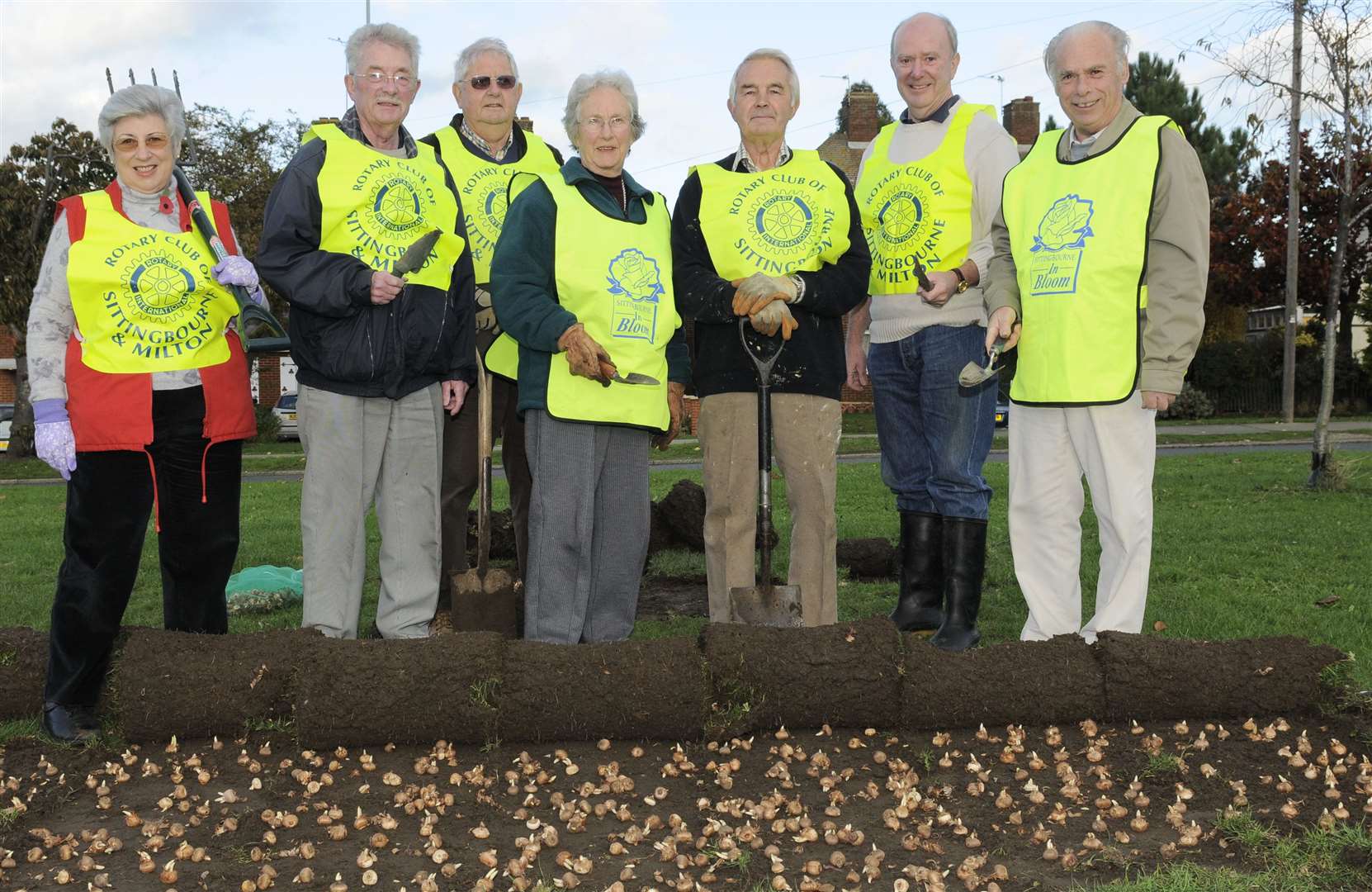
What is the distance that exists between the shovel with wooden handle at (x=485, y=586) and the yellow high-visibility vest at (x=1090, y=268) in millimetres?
2137

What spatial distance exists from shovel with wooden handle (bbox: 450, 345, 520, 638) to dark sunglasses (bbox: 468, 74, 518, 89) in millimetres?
1145

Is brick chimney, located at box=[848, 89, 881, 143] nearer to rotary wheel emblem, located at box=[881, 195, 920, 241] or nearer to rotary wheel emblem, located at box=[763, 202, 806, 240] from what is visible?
rotary wheel emblem, located at box=[881, 195, 920, 241]

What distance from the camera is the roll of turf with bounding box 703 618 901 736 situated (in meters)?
4.07

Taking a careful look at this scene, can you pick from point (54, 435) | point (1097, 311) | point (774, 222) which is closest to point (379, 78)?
point (774, 222)

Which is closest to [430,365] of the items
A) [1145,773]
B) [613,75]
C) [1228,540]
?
[613,75]

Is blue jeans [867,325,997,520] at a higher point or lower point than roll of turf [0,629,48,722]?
higher

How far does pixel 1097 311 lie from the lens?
4.49 metres

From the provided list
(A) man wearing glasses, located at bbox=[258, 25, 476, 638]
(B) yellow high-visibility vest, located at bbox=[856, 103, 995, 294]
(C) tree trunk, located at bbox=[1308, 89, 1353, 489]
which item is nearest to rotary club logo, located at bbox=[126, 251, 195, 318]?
(A) man wearing glasses, located at bbox=[258, 25, 476, 638]

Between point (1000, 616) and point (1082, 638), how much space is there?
161cm

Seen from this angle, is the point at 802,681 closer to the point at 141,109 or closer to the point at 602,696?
the point at 602,696

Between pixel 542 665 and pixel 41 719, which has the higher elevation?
pixel 542 665

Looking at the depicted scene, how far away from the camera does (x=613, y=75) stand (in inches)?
183

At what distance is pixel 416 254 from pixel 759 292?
1.22m

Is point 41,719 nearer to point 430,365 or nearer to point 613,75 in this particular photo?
point 430,365
